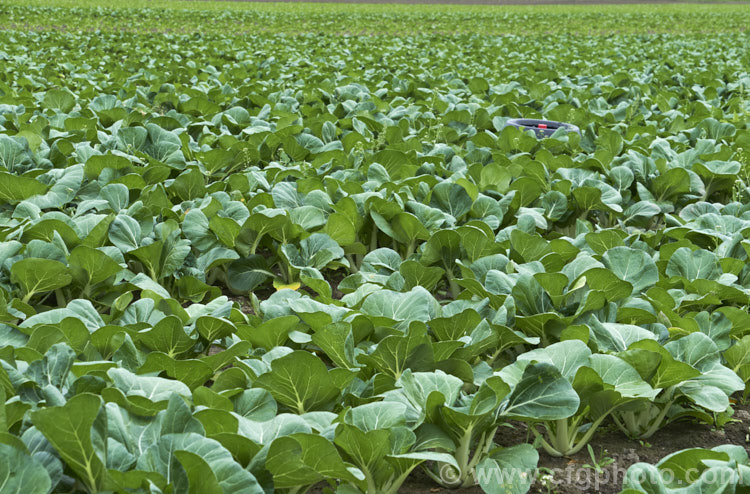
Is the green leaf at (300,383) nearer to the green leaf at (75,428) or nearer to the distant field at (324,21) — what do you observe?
the green leaf at (75,428)

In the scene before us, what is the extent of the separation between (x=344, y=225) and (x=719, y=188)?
279 centimetres

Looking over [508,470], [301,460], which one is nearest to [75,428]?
[301,460]

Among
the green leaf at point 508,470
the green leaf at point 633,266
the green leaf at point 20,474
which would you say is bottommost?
the green leaf at point 508,470

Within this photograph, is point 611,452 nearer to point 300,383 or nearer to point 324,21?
point 300,383

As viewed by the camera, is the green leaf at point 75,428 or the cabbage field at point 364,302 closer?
the green leaf at point 75,428

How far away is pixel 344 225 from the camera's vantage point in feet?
12.3

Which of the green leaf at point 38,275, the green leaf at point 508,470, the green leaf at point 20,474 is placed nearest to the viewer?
the green leaf at point 20,474

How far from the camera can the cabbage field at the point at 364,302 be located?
6.24ft

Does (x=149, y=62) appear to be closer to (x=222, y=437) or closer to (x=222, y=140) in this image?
(x=222, y=140)

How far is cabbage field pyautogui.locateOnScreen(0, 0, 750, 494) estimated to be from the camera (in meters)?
1.90

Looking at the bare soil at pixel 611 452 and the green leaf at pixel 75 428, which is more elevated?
the green leaf at pixel 75 428

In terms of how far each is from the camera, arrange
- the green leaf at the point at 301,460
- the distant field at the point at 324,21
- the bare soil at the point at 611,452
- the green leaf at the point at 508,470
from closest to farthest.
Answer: the green leaf at the point at 301,460
the green leaf at the point at 508,470
the bare soil at the point at 611,452
the distant field at the point at 324,21

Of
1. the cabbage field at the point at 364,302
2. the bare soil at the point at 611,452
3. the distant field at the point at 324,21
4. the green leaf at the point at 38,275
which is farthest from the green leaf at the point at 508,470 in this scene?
the distant field at the point at 324,21

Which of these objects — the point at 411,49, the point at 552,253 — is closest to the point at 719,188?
the point at 552,253
